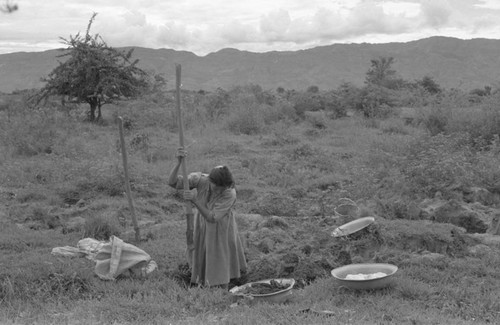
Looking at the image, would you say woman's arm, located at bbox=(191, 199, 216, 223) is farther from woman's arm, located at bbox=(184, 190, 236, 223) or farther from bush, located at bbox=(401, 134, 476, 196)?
bush, located at bbox=(401, 134, 476, 196)

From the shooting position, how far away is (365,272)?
5.07m

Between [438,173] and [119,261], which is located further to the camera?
[438,173]

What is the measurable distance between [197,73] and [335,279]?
76778 millimetres

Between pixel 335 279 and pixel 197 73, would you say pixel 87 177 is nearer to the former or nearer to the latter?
pixel 335 279

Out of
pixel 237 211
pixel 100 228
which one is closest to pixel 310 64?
pixel 237 211

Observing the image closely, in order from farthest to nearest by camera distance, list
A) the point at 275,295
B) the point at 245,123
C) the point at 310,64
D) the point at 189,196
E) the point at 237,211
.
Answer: the point at 310,64 < the point at 245,123 < the point at 237,211 < the point at 189,196 < the point at 275,295

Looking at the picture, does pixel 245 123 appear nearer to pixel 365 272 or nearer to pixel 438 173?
pixel 438 173

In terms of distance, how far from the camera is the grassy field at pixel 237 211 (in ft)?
14.4

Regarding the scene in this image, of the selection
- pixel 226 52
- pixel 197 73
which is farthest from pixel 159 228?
pixel 226 52

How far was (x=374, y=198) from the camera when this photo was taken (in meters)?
7.87

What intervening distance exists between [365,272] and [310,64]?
280 feet

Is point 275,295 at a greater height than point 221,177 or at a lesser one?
lesser

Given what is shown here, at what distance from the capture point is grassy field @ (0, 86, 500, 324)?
438 cm

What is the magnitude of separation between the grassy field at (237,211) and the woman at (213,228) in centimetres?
25
